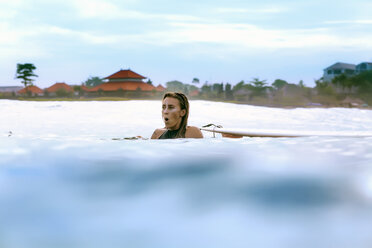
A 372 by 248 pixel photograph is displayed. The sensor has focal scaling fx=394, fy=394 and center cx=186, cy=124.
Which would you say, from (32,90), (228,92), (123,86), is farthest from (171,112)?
(32,90)

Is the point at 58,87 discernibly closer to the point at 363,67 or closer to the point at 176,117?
the point at 363,67

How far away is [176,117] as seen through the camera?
7.97ft

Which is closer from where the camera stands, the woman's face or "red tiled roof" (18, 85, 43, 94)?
the woman's face

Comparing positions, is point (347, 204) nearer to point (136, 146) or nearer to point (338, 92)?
point (136, 146)

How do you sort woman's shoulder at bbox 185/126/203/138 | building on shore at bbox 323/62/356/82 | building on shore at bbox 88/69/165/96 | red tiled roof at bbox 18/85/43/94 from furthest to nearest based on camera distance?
1. building on shore at bbox 323/62/356/82
2. red tiled roof at bbox 18/85/43/94
3. building on shore at bbox 88/69/165/96
4. woman's shoulder at bbox 185/126/203/138

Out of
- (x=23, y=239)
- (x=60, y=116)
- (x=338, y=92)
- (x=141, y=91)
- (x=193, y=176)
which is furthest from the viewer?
(x=141, y=91)

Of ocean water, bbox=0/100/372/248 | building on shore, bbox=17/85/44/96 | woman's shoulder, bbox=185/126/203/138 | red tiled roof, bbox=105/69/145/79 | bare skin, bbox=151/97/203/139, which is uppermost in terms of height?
red tiled roof, bbox=105/69/145/79

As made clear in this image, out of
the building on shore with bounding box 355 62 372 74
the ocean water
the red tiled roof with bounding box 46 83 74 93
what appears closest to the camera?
the ocean water

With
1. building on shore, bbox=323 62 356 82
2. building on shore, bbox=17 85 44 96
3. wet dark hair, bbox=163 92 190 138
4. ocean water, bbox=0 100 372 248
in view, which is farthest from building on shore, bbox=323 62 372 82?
ocean water, bbox=0 100 372 248

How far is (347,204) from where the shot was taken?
3.94ft

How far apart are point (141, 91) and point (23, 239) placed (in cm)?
2958

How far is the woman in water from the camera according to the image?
2.39 meters

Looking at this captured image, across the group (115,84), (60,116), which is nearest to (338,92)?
(115,84)

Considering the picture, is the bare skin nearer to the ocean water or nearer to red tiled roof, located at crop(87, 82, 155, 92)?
the ocean water
